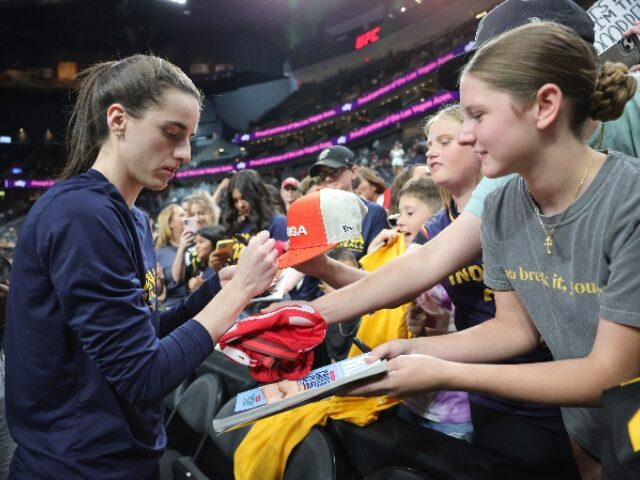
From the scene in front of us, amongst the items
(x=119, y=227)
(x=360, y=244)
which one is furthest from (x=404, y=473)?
(x=360, y=244)

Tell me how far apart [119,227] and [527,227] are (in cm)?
100

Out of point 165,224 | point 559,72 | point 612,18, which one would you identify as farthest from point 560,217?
point 165,224

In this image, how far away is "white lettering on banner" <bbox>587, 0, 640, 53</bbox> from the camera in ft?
5.89

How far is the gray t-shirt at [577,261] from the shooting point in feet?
2.92

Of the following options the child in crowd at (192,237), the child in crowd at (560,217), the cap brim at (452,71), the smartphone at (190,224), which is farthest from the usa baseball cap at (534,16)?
the smartphone at (190,224)

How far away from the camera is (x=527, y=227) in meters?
1.14

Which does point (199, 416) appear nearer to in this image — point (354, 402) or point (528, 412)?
point (354, 402)

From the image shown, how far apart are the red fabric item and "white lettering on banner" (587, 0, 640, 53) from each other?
1.62 meters

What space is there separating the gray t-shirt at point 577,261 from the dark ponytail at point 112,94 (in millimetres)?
957

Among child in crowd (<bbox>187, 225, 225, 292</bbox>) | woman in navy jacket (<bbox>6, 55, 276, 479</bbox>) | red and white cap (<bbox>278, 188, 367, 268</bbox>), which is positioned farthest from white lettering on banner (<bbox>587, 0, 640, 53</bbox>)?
child in crowd (<bbox>187, 225, 225, 292</bbox>)

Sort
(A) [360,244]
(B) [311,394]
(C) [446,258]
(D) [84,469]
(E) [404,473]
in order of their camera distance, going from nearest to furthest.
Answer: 1. (B) [311,394]
2. (D) [84,469]
3. (E) [404,473]
4. (C) [446,258]
5. (A) [360,244]

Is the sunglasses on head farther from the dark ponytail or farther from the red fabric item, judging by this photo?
the red fabric item

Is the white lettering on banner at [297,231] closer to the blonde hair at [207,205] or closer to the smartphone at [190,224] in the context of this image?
the smartphone at [190,224]

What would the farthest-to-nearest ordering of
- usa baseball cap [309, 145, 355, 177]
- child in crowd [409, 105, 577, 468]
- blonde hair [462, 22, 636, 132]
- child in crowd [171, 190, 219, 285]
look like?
1. child in crowd [171, 190, 219, 285]
2. usa baseball cap [309, 145, 355, 177]
3. child in crowd [409, 105, 577, 468]
4. blonde hair [462, 22, 636, 132]
